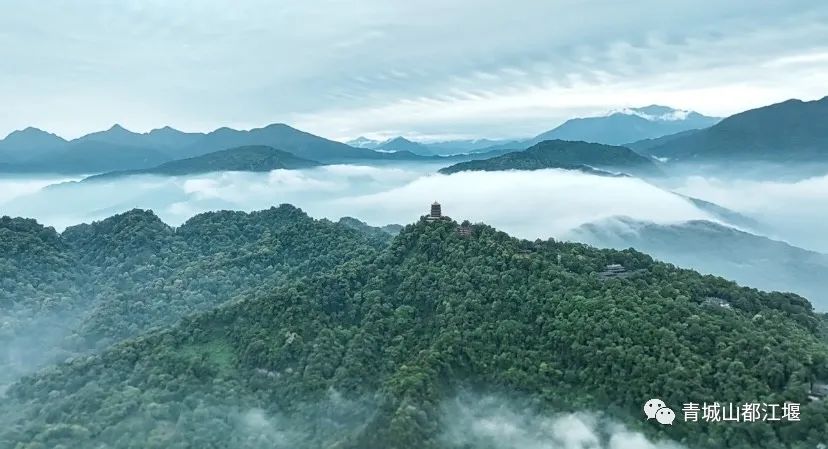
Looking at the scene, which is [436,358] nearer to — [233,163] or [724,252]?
[724,252]

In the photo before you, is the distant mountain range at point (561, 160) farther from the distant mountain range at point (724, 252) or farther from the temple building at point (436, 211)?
the temple building at point (436, 211)

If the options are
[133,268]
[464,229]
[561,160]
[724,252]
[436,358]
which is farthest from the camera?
[561,160]

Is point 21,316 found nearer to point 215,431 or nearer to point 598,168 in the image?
point 215,431

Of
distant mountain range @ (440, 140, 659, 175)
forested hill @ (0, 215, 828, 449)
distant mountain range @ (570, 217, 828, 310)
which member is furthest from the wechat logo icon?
distant mountain range @ (440, 140, 659, 175)

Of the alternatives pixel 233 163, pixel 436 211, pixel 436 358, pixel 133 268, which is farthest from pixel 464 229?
pixel 233 163

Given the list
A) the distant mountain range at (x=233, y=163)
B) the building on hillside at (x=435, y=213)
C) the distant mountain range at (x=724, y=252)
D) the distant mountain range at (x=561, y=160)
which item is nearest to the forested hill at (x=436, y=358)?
the building on hillside at (x=435, y=213)

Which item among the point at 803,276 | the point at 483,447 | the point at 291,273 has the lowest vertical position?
the point at 803,276

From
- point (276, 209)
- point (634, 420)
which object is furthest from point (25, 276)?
point (634, 420)
